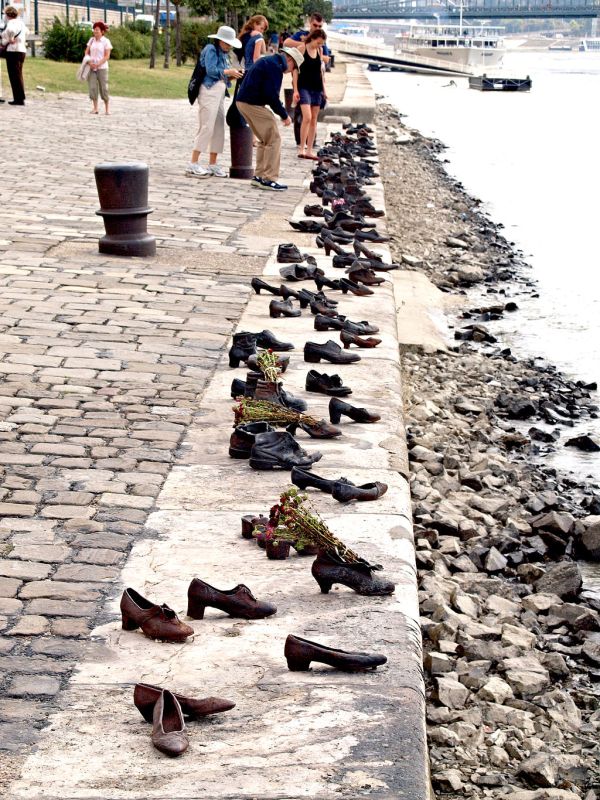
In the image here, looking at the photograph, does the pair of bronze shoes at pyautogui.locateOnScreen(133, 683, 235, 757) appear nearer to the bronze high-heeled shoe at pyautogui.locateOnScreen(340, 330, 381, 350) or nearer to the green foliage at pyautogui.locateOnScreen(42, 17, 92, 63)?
the bronze high-heeled shoe at pyautogui.locateOnScreen(340, 330, 381, 350)

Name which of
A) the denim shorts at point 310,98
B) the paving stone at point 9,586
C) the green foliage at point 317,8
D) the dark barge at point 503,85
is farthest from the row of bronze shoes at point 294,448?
the green foliage at point 317,8

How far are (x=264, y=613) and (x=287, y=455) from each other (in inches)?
54.9

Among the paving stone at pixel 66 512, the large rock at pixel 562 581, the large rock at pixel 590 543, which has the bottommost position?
the large rock at pixel 590 543

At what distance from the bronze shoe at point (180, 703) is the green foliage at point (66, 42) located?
118 ft

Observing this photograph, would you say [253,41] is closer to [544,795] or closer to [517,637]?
[517,637]

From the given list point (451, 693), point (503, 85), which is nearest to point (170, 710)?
point (451, 693)

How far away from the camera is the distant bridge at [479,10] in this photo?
443 ft

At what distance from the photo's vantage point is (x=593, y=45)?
630ft

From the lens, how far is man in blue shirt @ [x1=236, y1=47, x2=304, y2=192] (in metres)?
13.6

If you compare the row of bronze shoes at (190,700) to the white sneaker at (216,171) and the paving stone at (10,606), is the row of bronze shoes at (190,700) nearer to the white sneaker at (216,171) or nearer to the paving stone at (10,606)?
the paving stone at (10,606)

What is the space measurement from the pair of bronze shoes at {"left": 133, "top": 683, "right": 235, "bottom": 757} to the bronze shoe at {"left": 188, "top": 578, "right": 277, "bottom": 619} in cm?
53

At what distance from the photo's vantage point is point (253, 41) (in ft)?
48.2

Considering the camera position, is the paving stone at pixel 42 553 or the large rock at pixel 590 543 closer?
the paving stone at pixel 42 553

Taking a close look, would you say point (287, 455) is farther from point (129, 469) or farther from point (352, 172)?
point (352, 172)
